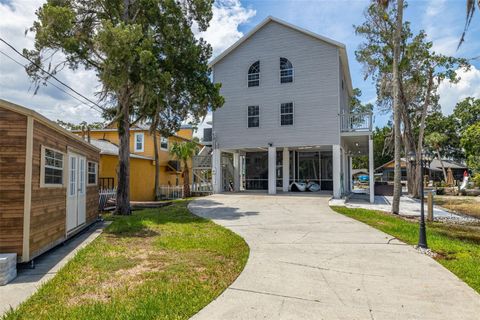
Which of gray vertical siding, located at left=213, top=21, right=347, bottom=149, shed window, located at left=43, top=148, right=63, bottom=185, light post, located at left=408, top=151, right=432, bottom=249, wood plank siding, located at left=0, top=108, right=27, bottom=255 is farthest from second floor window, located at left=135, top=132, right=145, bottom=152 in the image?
light post, located at left=408, top=151, right=432, bottom=249

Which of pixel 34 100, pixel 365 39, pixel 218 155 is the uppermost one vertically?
pixel 365 39

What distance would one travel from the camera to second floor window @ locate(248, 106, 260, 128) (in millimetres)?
18266

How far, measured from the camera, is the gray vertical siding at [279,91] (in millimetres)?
16625

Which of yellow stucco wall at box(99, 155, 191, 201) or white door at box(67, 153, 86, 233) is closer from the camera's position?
white door at box(67, 153, 86, 233)

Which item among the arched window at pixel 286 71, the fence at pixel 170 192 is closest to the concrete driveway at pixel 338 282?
the arched window at pixel 286 71

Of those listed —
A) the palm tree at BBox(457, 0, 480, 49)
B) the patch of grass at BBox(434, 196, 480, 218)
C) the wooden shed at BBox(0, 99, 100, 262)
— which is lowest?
the patch of grass at BBox(434, 196, 480, 218)

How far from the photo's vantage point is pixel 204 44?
13.7m

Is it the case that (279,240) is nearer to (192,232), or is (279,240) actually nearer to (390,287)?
(192,232)

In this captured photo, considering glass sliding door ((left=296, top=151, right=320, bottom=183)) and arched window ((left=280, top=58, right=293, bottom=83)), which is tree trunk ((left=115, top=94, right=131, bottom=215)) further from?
glass sliding door ((left=296, top=151, right=320, bottom=183))

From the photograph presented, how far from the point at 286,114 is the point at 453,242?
11.3 metres

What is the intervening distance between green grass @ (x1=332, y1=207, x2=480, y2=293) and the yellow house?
14733mm

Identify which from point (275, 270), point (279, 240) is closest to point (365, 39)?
point (279, 240)

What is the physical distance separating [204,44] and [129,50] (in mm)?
4111

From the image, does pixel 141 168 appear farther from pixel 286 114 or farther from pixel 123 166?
pixel 286 114
